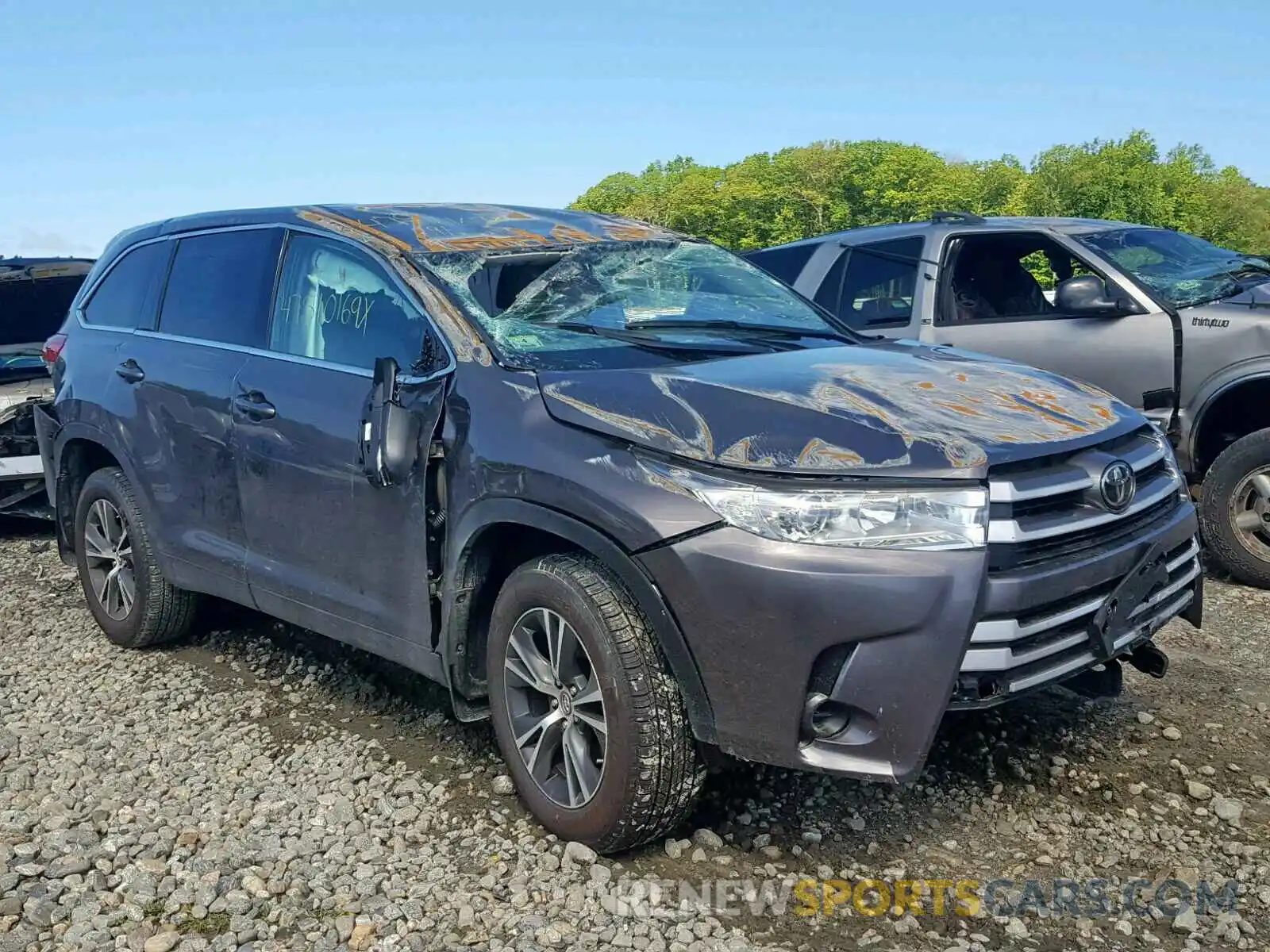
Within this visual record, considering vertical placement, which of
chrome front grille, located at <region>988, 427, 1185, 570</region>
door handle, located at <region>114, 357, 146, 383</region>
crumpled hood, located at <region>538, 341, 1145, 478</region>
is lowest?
chrome front grille, located at <region>988, 427, 1185, 570</region>

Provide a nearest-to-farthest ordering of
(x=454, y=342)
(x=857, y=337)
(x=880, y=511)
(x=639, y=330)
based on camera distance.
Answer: (x=880, y=511)
(x=454, y=342)
(x=639, y=330)
(x=857, y=337)

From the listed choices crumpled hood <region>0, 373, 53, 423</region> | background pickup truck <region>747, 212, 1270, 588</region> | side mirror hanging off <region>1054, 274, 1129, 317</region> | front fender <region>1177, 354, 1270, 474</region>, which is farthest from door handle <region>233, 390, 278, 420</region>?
front fender <region>1177, 354, 1270, 474</region>

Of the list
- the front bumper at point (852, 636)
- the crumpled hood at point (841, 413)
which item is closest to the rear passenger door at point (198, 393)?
the crumpled hood at point (841, 413)

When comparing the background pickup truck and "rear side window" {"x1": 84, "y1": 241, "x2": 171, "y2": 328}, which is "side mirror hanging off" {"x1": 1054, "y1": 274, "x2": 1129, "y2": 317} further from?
"rear side window" {"x1": 84, "y1": 241, "x2": 171, "y2": 328}

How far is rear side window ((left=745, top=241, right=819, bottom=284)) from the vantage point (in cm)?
749

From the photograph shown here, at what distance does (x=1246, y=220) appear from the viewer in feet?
303

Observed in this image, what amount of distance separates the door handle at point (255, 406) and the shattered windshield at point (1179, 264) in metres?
4.52

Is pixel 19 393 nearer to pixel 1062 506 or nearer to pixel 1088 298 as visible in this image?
pixel 1088 298

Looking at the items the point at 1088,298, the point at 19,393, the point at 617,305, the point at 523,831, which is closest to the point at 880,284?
the point at 1088,298

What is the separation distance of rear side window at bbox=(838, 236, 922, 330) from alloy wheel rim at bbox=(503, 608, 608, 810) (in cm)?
417

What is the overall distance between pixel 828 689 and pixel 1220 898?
1202 mm

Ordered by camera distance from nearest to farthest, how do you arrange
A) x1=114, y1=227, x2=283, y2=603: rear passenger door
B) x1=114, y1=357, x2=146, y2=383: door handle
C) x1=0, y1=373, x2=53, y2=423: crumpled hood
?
x1=114, y1=227, x2=283, y2=603: rear passenger door
x1=114, y1=357, x2=146, y2=383: door handle
x1=0, y1=373, x2=53, y2=423: crumpled hood

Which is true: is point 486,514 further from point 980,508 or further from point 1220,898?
point 1220,898

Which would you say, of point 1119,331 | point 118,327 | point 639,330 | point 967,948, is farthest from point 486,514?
point 1119,331
